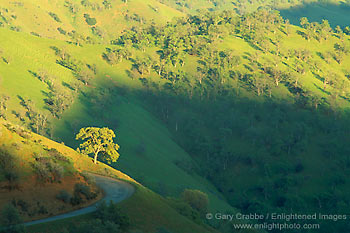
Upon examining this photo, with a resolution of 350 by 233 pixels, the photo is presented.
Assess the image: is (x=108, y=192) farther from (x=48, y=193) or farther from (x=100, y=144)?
(x=100, y=144)

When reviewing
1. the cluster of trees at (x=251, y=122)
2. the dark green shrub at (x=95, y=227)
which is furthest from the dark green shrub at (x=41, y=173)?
the cluster of trees at (x=251, y=122)

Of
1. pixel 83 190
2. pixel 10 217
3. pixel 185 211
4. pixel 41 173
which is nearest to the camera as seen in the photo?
pixel 10 217

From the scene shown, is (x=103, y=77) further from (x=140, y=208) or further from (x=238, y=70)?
(x=140, y=208)

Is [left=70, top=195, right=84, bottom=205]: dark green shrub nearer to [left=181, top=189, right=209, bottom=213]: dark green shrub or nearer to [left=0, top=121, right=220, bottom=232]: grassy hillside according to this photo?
[left=0, top=121, right=220, bottom=232]: grassy hillside

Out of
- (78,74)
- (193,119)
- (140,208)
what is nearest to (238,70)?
(193,119)

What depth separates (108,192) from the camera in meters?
61.2

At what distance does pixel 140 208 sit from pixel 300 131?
347 feet

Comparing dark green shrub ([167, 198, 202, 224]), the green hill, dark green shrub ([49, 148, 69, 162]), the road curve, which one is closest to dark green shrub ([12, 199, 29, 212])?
the road curve

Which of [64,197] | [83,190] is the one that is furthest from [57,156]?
[64,197]

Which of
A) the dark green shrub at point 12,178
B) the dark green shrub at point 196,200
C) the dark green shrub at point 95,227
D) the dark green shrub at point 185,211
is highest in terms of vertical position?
the dark green shrub at point 95,227

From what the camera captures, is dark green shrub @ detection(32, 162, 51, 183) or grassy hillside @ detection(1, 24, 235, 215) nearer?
dark green shrub @ detection(32, 162, 51, 183)

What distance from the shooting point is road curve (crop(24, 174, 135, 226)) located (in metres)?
49.9

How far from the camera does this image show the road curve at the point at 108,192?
49.9 metres

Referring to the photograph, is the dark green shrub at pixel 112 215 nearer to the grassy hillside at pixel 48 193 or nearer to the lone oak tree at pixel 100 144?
the grassy hillside at pixel 48 193
